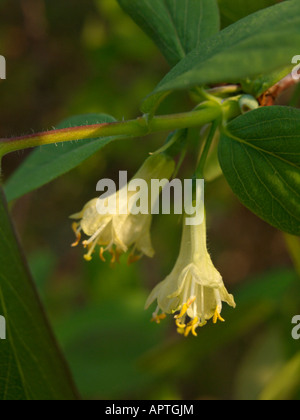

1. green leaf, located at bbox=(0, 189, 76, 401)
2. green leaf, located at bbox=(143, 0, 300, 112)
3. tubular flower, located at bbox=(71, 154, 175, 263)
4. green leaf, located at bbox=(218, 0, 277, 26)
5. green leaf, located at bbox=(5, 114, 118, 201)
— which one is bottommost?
green leaf, located at bbox=(0, 189, 76, 401)

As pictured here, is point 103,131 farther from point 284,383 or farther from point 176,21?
point 284,383

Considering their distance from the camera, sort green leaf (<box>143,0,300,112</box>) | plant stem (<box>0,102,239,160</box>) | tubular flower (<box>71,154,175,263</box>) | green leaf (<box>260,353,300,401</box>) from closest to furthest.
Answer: green leaf (<box>143,0,300,112</box>) < plant stem (<box>0,102,239,160</box>) < tubular flower (<box>71,154,175,263</box>) < green leaf (<box>260,353,300,401</box>)

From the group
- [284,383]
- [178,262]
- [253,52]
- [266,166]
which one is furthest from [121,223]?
[284,383]

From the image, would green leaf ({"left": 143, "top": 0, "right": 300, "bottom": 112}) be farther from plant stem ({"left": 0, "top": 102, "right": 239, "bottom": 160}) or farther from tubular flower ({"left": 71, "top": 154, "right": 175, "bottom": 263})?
tubular flower ({"left": 71, "top": 154, "right": 175, "bottom": 263})

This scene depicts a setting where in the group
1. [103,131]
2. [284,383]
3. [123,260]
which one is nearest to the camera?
[103,131]

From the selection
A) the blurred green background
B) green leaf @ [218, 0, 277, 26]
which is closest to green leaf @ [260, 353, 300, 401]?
the blurred green background

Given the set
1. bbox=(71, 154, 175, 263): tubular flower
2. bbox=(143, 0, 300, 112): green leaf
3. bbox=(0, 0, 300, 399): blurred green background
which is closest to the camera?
bbox=(143, 0, 300, 112): green leaf

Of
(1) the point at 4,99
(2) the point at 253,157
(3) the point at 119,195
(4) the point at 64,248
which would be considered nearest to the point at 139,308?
(3) the point at 119,195
